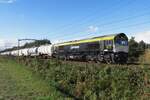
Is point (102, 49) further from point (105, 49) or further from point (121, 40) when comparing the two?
point (121, 40)

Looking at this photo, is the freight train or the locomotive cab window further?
the locomotive cab window

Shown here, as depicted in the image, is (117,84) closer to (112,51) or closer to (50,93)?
(50,93)

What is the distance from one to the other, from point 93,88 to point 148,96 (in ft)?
12.7

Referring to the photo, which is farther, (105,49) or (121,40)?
(105,49)

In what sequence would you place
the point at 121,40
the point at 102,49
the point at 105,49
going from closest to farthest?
1. the point at 121,40
2. the point at 105,49
3. the point at 102,49

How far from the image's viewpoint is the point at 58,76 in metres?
19.5

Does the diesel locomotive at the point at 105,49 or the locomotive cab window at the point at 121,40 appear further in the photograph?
the locomotive cab window at the point at 121,40

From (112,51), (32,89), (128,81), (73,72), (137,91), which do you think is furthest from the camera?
(112,51)

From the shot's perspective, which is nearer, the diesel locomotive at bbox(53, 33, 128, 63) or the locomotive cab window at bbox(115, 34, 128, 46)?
the diesel locomotive at bbox(53, 33, 128, 63)

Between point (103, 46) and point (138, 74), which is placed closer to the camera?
point (138, 74)

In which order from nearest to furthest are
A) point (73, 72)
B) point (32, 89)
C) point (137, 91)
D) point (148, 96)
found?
point (148, 96) → point (137, 91) → point (32, 89) → point (73, 72)

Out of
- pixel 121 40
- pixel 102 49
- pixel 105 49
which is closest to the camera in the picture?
pixel 121 40

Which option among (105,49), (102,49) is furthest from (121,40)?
(102,49)

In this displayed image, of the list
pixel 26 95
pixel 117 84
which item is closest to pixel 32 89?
pixel 26 95
